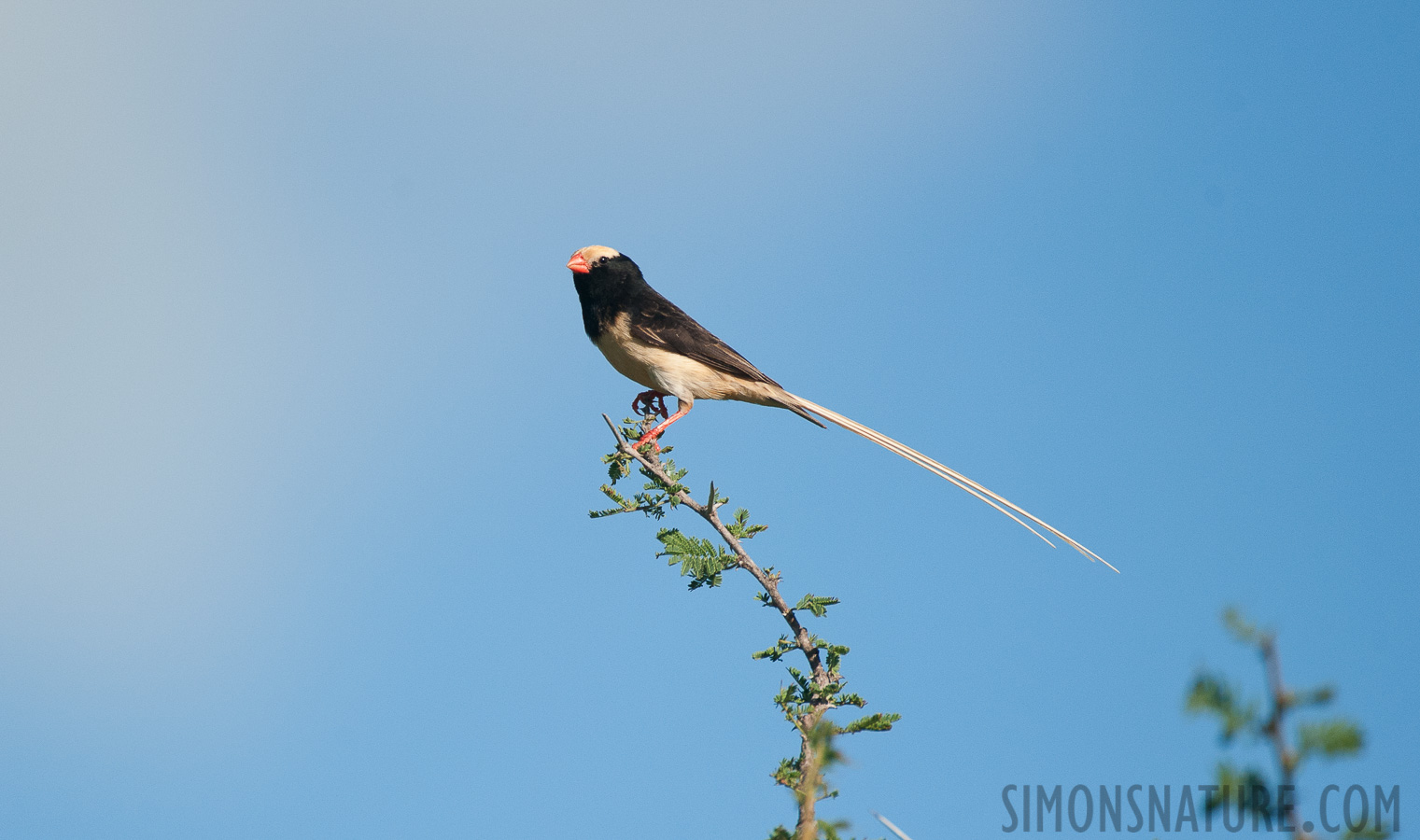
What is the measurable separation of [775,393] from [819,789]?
191 inches

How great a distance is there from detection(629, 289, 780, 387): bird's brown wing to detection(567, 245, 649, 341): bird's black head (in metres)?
0.27

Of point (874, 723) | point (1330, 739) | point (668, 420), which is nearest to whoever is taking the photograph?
point (1330, 739)

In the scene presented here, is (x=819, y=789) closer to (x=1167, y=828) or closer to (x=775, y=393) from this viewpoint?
(x=1167, y=828)

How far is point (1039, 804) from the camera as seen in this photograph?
3043mm

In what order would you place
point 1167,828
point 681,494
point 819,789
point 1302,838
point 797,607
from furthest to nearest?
point 681,494 < point 797,607 < point 819,789 < point 1167,828 < point 1302,838

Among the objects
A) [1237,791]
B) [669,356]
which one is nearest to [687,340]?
[669,356]

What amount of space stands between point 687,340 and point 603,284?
1.21 metres

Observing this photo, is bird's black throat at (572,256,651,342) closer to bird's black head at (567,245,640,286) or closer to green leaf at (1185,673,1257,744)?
bird's black head at (567,245,640,286)

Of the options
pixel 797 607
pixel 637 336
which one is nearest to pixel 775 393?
pixel 637 336

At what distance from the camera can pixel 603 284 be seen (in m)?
9.41

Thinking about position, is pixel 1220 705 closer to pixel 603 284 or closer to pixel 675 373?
pixel 675 373

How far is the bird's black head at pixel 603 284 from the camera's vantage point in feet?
29.8

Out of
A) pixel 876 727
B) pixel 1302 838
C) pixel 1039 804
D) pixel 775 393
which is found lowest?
pixel 1302 838

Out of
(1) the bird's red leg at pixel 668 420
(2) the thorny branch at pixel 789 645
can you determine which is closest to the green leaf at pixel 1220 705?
(2) the thorny branch at pixel 789 645
